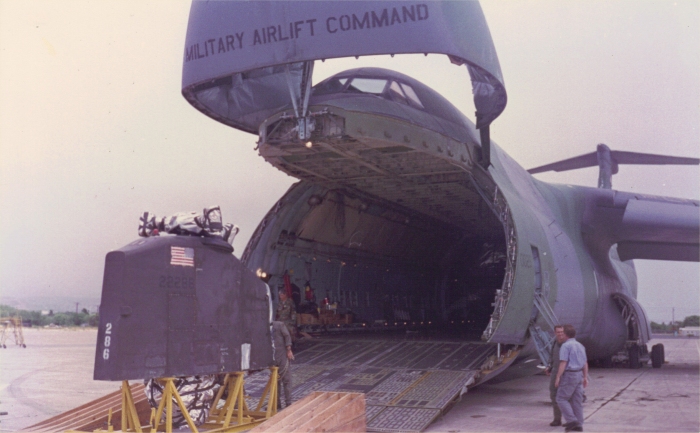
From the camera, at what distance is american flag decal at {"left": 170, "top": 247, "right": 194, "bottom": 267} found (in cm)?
727

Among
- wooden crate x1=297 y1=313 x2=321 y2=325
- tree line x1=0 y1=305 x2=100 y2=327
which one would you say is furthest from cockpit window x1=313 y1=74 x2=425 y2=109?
tree line x1=0 y1=305 x2=100 y2=327

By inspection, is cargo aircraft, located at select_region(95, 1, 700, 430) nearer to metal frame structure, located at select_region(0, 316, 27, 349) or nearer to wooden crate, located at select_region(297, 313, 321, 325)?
wooden crate, located at select_region(297, 313, 321, 325)

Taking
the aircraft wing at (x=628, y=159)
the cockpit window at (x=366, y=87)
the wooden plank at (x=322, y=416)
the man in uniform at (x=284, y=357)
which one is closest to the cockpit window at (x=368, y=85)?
the cockpit window at (x=366, y=87)

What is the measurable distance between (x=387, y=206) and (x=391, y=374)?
573 centimetres

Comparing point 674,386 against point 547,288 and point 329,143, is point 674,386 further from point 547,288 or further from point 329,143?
point 329,143

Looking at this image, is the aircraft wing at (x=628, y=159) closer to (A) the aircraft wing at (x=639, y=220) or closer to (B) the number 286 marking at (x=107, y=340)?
(A) the aircraft wing at (x=639, y=220)

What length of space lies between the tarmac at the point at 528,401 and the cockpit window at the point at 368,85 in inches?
199

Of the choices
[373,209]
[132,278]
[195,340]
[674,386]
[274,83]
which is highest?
[274,83]

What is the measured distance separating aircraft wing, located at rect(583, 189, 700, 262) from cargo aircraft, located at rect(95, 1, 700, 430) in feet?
0.13

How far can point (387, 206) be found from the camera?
52.5 feet

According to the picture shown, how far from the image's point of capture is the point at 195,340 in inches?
290

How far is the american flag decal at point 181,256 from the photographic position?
727 cm

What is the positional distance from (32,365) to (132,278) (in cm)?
1513

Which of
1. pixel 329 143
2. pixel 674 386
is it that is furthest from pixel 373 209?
pixel 674 386
